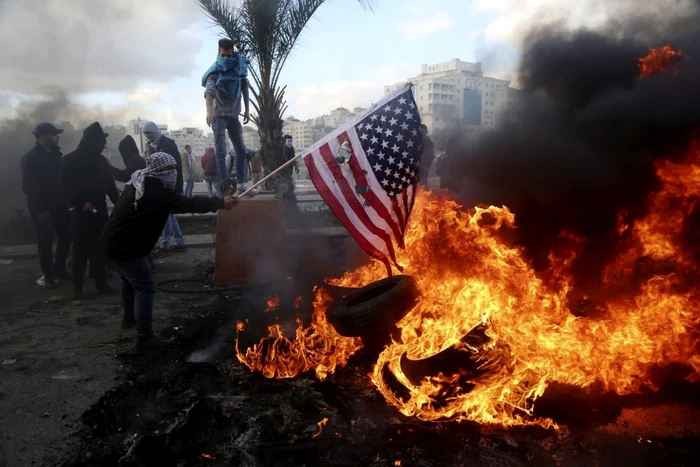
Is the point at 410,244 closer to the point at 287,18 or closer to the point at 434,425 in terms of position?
the point at 434,425

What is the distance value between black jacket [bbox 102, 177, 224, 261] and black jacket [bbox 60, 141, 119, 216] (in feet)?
7.76

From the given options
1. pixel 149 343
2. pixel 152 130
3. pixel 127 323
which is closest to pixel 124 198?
pixel 149 343

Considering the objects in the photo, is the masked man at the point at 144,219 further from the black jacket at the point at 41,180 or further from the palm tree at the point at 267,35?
the palm tree at the point at 267,35

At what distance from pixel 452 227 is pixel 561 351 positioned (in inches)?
78.4

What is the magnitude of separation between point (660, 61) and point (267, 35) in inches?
334

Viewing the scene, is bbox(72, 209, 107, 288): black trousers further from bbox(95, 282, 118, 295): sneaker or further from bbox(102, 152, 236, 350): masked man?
bbox(102, 152, 236, 350): masked man

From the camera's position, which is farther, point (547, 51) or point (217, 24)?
point (217, 24)

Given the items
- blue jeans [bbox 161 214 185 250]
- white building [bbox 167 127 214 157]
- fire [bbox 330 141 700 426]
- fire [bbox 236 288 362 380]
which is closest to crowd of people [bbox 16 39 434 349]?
blue jeans [bbox 161 214 185 250]

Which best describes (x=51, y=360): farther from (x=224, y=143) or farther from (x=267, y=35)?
(x=267, y=35)

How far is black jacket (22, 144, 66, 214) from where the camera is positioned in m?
7.85

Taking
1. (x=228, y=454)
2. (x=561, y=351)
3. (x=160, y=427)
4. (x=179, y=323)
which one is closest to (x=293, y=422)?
(x=228, y=454)

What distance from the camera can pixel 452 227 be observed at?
19.5ft

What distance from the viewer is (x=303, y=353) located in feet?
16.0

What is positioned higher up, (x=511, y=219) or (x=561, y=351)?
(x=511, y=219)
